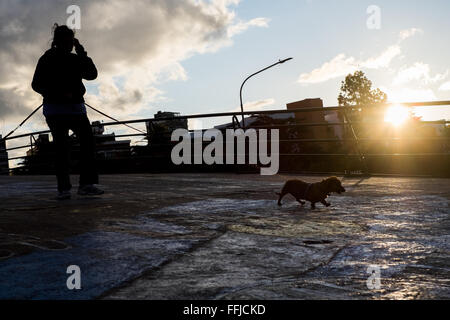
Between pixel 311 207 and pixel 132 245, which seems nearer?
pixel 132 245

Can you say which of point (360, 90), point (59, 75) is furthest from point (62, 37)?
point (360, 90)

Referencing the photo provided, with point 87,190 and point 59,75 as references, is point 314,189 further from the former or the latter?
point 59,75

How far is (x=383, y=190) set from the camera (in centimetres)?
632

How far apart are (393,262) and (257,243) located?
2.72ft

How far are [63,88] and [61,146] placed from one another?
668mm

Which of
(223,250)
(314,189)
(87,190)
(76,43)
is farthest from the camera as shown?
(87,190)

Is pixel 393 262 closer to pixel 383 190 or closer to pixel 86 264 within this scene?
pixel 86 264

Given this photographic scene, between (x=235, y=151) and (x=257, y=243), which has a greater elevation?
(x=235, y=151)

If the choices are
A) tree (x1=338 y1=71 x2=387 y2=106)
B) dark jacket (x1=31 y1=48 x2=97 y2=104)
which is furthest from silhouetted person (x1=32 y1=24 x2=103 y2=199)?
tree (x1=338 y1=71 x2=387 y2=106)

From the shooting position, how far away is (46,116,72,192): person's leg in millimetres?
5395

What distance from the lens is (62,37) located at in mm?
5289

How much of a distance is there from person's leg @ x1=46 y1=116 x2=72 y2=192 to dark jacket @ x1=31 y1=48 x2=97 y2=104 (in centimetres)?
23
